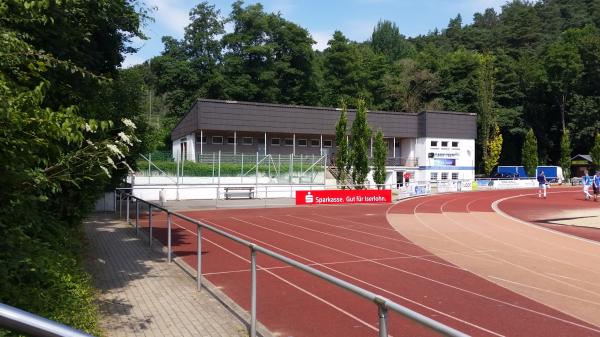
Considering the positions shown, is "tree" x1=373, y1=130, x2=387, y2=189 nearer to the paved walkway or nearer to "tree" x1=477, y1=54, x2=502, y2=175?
the paved walkway

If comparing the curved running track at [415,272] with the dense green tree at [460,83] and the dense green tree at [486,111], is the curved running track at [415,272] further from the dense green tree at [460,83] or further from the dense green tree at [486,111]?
the dense green tree at [460,83]

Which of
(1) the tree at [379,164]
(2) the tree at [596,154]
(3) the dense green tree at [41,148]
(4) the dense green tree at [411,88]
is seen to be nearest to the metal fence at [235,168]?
(1) the tree at [379,164]

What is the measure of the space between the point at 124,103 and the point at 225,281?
8703mm

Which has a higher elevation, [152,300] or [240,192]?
[240,192]

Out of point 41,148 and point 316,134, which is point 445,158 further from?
point 41,148

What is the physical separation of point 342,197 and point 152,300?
2369 centimetres

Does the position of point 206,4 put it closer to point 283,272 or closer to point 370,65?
point 370,65

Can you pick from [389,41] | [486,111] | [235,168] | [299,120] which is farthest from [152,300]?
[389,41]

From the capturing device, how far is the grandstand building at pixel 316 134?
49.4 metres

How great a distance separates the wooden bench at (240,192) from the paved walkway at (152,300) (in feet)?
68.1

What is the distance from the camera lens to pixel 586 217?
75.0 feet

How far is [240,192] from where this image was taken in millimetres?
34469

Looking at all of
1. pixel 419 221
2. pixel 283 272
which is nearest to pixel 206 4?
pixel 419 221

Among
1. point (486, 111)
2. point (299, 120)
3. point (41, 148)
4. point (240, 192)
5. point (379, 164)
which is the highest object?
point (486, 111)
